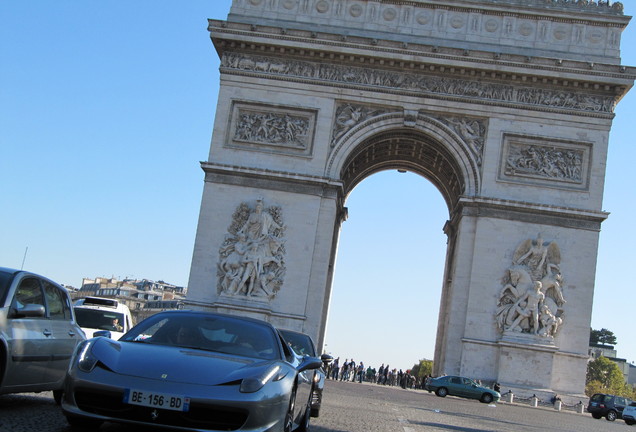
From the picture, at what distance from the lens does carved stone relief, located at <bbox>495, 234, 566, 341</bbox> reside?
30.3m

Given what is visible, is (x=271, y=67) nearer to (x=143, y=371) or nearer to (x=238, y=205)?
(x=238, y=205)

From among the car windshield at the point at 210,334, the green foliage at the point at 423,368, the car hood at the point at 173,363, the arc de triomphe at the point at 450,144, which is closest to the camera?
the car hood at the point at 173,363

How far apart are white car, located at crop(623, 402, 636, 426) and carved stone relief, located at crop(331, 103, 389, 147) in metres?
15.6

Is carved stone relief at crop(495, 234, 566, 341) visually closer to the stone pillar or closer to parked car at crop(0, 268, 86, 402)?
the stone pillar

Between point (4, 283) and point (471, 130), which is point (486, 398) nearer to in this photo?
point (471, 130)

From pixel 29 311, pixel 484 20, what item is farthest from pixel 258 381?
pixel 484 20

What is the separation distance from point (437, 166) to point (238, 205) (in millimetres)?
9158

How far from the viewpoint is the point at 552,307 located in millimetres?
30516

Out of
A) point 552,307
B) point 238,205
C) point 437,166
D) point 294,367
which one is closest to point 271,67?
point 238,205

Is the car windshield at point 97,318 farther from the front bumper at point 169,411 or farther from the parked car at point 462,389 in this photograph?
the parked car at point 462,389

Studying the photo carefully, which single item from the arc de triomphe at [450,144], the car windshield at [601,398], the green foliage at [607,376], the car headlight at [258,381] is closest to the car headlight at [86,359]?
the car headlight at [258,381]

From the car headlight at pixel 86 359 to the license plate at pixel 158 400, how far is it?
1.61 feet

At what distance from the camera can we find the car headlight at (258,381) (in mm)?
6195

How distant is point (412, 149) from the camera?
3569 cm
